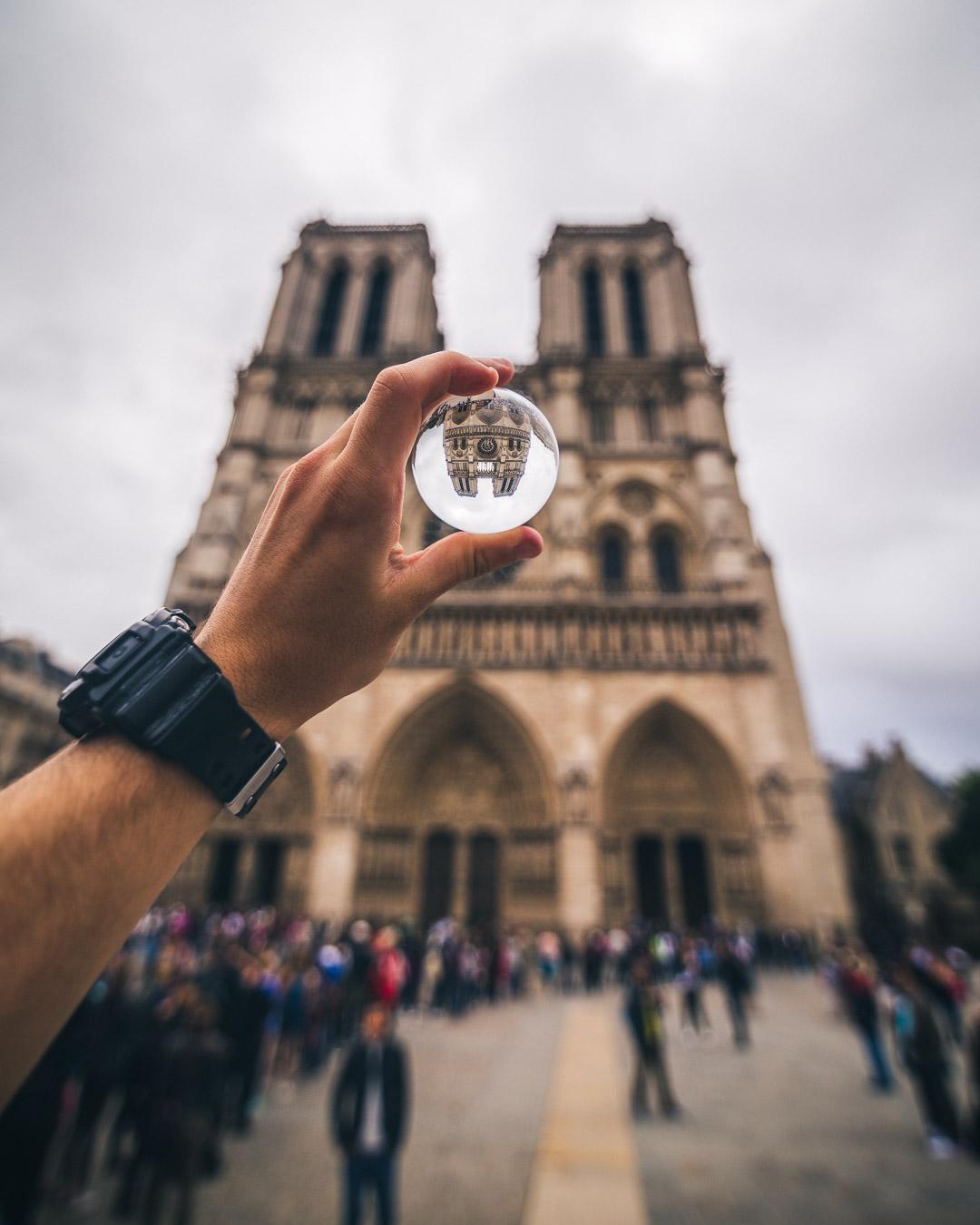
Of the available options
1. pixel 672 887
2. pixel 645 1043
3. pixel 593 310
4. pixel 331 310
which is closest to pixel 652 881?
pixel 672 887

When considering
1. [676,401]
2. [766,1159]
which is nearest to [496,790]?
[766,1159]

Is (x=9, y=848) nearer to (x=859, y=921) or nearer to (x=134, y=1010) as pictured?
(x=134, y=1010)

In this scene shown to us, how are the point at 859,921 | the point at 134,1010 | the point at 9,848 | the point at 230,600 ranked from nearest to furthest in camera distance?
the point at 9,848, the point at 230,600, the point at 134,1010, the point at 859,921

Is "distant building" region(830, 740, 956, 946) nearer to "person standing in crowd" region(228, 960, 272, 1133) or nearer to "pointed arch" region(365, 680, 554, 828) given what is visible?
"pointed arch" region(365, 680, 554, 828)

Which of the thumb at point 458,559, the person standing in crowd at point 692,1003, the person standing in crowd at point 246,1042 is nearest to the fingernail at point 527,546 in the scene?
the thumb at point 458,559

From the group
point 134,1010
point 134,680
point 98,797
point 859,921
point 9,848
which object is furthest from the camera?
point 859,921

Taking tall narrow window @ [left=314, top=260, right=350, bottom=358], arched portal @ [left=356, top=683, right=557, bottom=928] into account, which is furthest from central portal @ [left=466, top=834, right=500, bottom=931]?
tall narrow window @ [left=314, top=260, right=350, bottom=358]

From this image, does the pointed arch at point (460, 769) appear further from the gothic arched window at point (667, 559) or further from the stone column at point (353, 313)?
the stone column at point (353, 313)
